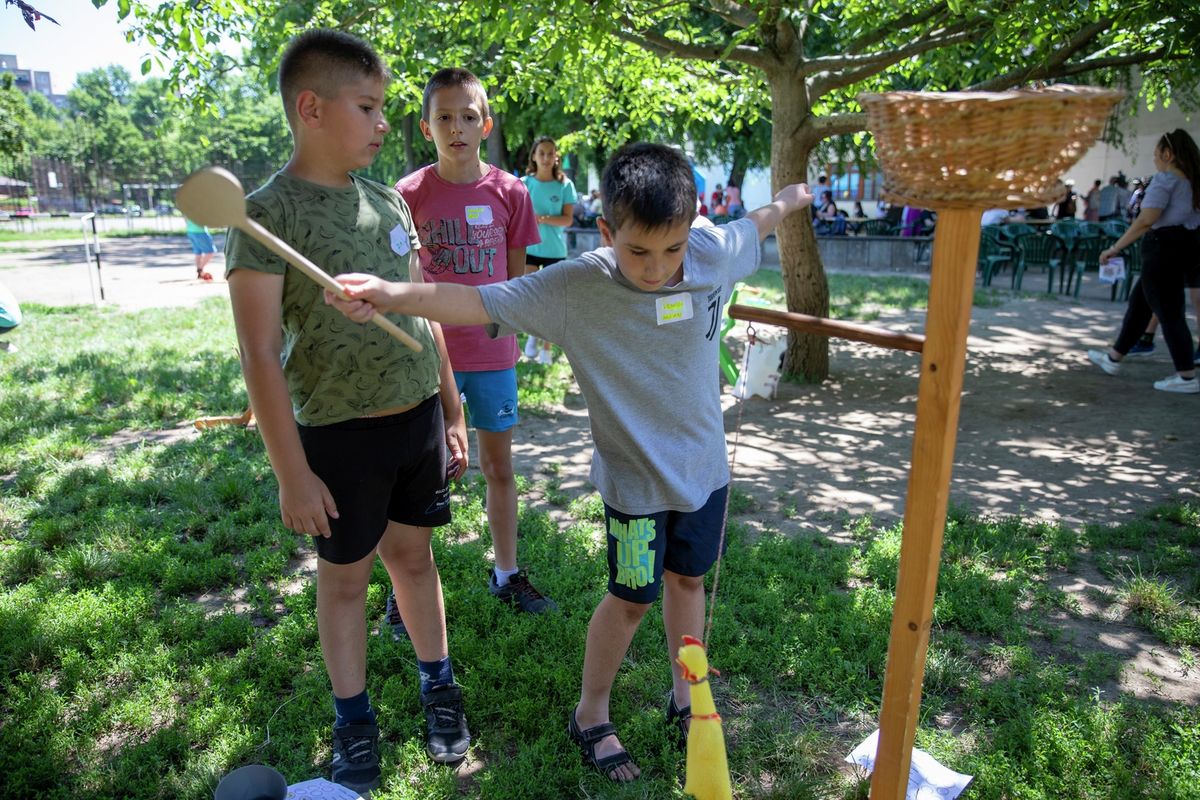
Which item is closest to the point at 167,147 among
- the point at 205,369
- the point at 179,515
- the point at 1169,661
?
the point at 205,369

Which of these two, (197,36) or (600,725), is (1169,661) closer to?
(600,725)

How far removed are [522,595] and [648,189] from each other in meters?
1.89

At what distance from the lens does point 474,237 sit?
10.1 feet

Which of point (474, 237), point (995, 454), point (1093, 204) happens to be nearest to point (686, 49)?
point (995, 454)

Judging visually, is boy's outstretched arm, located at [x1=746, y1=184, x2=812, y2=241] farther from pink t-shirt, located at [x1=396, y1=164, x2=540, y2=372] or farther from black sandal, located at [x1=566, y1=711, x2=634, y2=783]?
black sandal, located at [x1=566, y1=711, x2=634, y2=783]

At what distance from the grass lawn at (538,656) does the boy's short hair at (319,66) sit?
1.84 metres

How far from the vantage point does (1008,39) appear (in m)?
5.65

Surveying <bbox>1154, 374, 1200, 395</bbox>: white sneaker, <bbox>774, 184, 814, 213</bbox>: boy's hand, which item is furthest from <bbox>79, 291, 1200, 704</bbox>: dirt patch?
<bbox>774, 184, 814, 213</bbox>: boy's hand

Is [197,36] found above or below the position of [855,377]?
above

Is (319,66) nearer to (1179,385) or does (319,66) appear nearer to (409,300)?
(409,300)

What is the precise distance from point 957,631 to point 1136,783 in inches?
33.6

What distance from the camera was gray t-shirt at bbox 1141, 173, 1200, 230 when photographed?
20.1 feet

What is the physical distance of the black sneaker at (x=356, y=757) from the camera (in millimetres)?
2334

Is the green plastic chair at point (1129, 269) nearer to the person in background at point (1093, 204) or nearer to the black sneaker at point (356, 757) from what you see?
the person in background at point (1093, 204)
